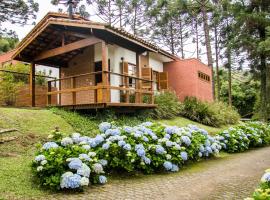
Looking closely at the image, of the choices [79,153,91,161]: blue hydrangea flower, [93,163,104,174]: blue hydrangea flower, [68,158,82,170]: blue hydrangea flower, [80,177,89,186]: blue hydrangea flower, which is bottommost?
[80,177,89,186]: blue hydrangea flower

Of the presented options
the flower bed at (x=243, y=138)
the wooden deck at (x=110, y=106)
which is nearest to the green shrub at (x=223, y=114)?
the flower bed at (x=243, y=138)

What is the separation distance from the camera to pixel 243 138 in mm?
13117

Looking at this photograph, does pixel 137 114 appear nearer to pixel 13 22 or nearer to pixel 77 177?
pixel 77 177

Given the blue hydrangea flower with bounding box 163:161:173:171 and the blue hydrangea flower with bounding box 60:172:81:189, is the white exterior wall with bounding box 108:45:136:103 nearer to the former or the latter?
the blue hydrangea flower with bounding box 163:161:173:171

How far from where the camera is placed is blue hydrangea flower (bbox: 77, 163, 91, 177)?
618cm

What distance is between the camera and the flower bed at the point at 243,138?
40.7ft

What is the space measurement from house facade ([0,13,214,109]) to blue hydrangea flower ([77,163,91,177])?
590 centimetres

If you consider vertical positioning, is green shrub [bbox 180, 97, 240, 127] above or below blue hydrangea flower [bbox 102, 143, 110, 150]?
above

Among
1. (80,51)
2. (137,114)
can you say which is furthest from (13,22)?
(137,114)

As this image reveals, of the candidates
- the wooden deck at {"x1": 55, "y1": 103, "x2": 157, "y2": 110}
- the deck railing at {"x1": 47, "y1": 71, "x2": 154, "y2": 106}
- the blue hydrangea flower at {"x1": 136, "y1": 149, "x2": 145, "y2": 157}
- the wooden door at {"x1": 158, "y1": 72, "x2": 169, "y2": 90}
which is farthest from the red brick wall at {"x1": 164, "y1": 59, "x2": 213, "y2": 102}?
the blue hydrangea flower at {"x1": 136, "y1": 149, "x2": 145, "y2": 157}

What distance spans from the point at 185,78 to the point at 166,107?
5761mm

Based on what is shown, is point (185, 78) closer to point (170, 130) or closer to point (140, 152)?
point (170, 130)

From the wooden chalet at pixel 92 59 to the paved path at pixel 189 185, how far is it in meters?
5.08

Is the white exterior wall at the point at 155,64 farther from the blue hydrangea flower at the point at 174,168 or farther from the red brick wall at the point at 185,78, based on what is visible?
the blue hydrangea flower at the point at 174,168
